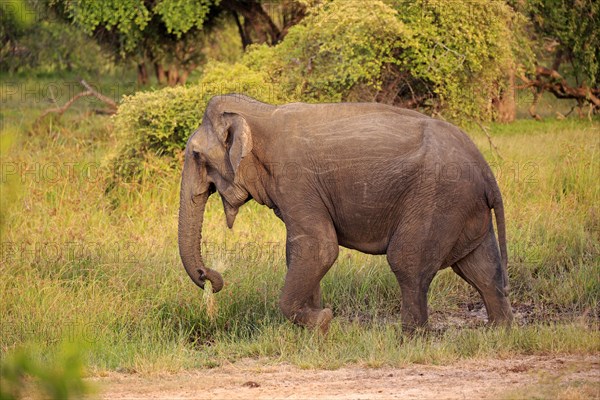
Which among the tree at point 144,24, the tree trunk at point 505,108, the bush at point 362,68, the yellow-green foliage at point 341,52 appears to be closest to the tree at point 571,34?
the tree trunk at point 505,108

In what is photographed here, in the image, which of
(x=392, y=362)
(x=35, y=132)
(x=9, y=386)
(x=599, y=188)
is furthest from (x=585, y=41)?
(x=9, y=386)

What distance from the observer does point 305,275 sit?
7078 mm

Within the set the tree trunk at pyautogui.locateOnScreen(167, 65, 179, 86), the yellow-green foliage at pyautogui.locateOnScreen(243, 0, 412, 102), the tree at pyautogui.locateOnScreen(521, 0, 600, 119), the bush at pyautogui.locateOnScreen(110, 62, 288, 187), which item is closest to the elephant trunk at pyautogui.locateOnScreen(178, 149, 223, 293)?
the bush at pyautogui.locateOnScreen(110, 62, 288, 187)

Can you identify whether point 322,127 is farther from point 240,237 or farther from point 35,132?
point 35,132

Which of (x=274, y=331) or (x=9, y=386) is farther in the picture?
(x=274, y=331)

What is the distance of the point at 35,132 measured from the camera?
16.1 m

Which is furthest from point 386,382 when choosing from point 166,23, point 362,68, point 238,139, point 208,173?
point 166,23

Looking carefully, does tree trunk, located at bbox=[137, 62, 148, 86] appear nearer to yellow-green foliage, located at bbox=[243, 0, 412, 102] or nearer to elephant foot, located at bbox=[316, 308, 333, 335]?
yellow-green foliage, located at bbox=[243, 0, 412, 102]

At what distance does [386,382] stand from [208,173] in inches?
91.9

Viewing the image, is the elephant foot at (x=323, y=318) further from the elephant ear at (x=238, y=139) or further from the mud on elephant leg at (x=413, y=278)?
the elephant ear at (x=238, y=139)

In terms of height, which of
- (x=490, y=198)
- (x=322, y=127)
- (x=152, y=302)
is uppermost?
(x=322, y=127)

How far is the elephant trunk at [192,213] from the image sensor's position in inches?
289

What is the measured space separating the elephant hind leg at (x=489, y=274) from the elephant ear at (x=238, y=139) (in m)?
1.85

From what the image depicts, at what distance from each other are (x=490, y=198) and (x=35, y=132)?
10736mm
